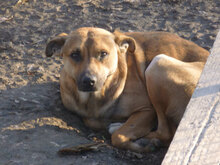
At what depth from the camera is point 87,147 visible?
3836 mm

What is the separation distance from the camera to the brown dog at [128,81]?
4.25 meters

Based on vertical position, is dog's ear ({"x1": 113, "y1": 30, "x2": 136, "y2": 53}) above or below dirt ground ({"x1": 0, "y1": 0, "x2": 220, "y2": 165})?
above

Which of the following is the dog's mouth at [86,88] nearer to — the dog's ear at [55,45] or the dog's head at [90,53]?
the dog's head at [90,53]

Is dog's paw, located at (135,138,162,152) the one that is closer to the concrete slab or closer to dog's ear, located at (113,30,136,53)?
dog's ear, located at (113,30,136,53)

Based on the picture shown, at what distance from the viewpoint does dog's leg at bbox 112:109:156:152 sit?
13.7 ft

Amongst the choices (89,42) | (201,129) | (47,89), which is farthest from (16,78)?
(201,129)

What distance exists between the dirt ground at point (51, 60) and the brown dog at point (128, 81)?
0.71 ft

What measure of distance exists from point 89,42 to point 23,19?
271cm

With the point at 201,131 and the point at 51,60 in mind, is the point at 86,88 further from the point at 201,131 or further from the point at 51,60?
the point at 201,131

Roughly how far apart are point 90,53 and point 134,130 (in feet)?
3.22

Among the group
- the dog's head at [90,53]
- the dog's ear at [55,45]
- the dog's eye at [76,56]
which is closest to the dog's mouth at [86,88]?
the dog's head at [90,53]

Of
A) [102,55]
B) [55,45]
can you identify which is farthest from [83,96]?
[55,45]

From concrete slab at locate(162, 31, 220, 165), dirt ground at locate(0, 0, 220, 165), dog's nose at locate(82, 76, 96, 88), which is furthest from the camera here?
dog's nose at locate(82, 76, 96, 88)

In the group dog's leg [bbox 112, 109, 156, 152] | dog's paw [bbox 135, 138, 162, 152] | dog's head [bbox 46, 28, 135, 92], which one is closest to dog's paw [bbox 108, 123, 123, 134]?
dog's leg [bbox 112, 109, 156, 152]
